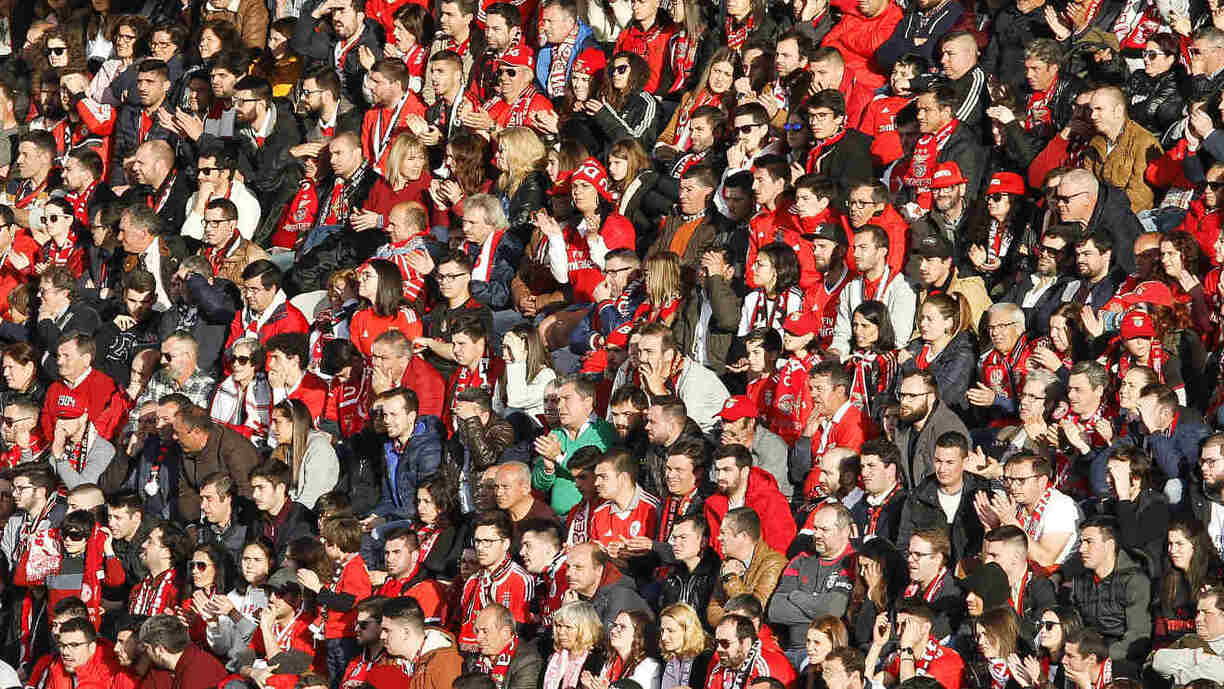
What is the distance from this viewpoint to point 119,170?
18.3m

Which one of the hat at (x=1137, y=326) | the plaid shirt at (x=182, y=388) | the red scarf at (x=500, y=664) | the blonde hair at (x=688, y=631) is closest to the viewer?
the blonde hair at (x=688, y=631)

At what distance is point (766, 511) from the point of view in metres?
12.3

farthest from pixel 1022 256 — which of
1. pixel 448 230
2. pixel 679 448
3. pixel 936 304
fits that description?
pixel 448 230

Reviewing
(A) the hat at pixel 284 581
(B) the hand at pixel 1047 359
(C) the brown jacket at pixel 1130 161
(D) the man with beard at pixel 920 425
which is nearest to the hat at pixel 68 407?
(A) the hat at pixel 284 581

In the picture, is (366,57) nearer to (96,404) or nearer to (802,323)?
(96,404)

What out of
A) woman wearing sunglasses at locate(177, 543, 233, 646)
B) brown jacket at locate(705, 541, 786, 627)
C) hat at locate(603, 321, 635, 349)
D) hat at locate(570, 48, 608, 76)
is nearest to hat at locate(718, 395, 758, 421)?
brown jacket at locate(705, 541, 786, 627)

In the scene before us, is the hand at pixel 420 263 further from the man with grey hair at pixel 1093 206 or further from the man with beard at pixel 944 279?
the man with grey hair at pixel 1093 206

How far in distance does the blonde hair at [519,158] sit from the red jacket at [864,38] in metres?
1.93

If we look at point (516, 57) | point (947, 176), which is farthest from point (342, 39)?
point (947, 176)

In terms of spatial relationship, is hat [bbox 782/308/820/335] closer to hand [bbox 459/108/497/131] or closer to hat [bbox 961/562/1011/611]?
hat [bbox 961/562/1011/611]

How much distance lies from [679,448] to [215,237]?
4.90 meters

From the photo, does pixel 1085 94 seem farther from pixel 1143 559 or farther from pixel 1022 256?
pixel 1143 559

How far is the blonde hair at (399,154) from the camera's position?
16203 mm

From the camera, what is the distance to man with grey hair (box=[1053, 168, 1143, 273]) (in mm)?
13422
